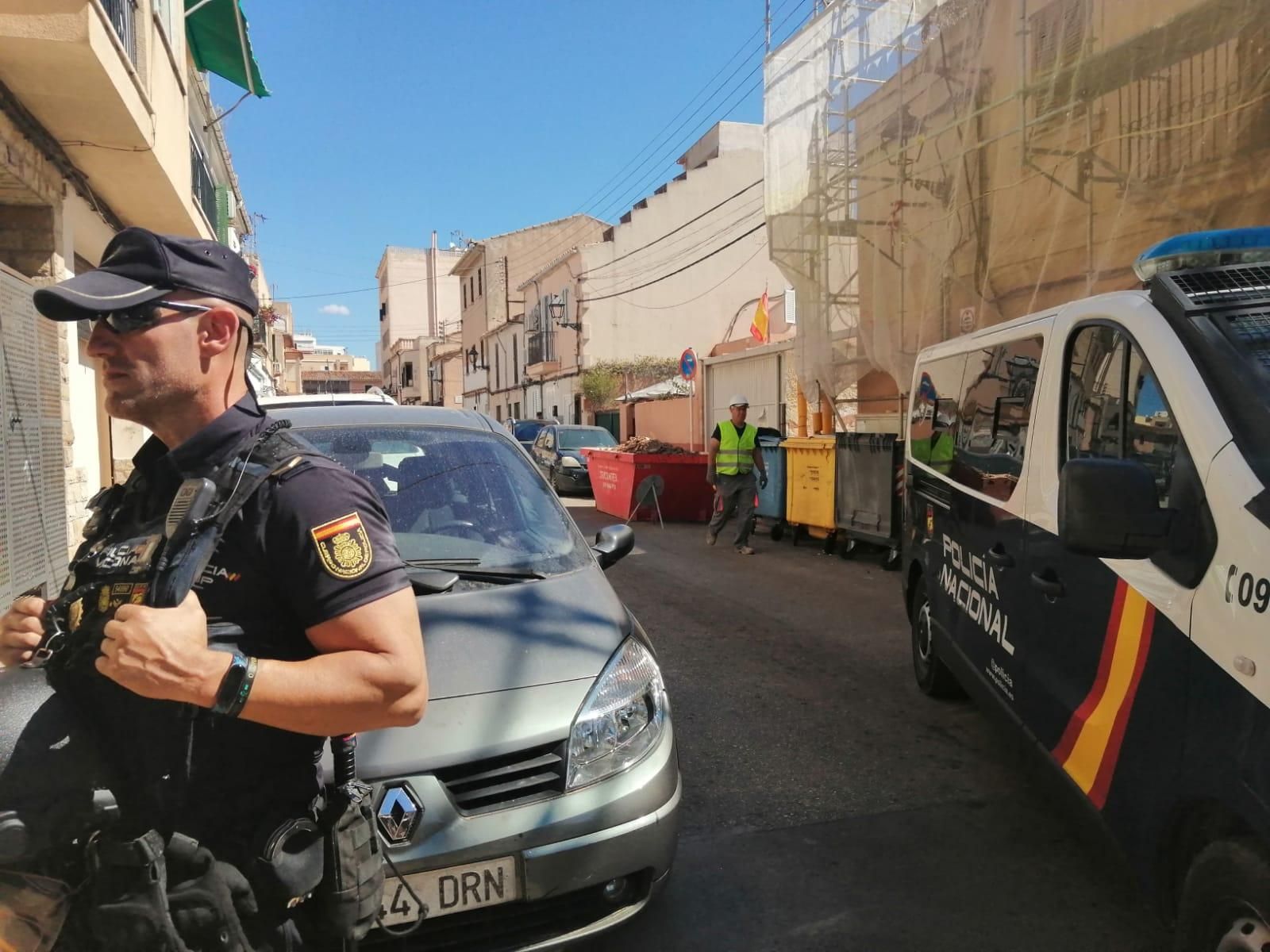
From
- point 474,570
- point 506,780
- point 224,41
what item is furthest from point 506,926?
point 224,41

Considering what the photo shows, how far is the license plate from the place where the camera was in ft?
6.80

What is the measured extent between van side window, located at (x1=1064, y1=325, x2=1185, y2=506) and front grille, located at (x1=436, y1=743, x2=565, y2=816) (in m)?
1.74

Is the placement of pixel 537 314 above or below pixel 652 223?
below

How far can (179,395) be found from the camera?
1404 mm

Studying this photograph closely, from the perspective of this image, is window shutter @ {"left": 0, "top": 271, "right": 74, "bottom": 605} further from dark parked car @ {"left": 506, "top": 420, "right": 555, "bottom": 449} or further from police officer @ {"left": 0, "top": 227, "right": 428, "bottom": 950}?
dark parked car @ {"left": 506, "top": 420, "right": 555, "bottom": 449}

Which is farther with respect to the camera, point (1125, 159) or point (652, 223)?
point (652, 223)

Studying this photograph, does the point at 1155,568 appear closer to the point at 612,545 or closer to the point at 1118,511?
the point at 1118,511

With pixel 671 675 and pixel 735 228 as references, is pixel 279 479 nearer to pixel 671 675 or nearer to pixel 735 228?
pixel 671 675

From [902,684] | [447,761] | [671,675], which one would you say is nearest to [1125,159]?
[902,684]

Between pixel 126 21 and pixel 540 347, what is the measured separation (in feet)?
84.2

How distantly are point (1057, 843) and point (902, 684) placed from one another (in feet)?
6.08

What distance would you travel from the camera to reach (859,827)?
3.30 meters

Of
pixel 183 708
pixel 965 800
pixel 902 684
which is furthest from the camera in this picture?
pixel 902 684

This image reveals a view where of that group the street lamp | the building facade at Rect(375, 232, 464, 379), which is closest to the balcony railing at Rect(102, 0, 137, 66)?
the street lamp
